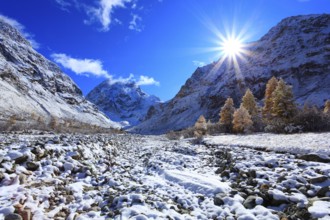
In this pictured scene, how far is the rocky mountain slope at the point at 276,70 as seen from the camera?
12129 centimetres

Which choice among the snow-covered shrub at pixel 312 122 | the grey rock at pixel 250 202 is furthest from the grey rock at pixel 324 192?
the snow-covered shrub at pixel 312 122

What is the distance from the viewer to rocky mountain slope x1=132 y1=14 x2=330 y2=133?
121m

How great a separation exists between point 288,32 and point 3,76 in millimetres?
203180

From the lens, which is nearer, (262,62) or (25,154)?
(25,154)

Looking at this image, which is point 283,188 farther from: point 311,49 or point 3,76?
point 3,76

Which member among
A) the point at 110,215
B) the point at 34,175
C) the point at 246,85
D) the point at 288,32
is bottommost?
the point at 110,215

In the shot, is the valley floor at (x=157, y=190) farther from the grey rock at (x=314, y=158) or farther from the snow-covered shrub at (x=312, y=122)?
the snow-covered shrub at (x=312, y=122)

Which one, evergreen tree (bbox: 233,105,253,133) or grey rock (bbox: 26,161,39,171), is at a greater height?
evergreen tree (bbox: 233,105,253,133)

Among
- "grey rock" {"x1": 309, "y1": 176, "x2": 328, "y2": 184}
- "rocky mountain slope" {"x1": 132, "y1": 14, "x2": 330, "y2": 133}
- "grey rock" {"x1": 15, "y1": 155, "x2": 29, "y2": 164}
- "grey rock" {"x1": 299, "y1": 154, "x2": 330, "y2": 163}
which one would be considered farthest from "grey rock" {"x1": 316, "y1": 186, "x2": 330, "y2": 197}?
"rocky mountain slope" {"x1": 132, "y1": 14, "x2": 330, "y2": 133}

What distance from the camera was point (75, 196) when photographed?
810cm

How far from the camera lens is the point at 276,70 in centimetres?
13888

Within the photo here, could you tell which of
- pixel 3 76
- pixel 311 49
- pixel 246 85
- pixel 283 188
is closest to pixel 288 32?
pixel 311 49

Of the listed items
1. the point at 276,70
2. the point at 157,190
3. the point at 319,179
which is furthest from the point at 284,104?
the point at 276,70

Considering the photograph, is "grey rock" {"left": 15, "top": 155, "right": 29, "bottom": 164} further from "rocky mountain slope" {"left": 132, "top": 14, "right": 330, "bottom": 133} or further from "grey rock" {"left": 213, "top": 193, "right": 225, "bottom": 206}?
"rocky mountain slope" {"left": 132, "top": 14, "right": 330, "bottom": 133}
